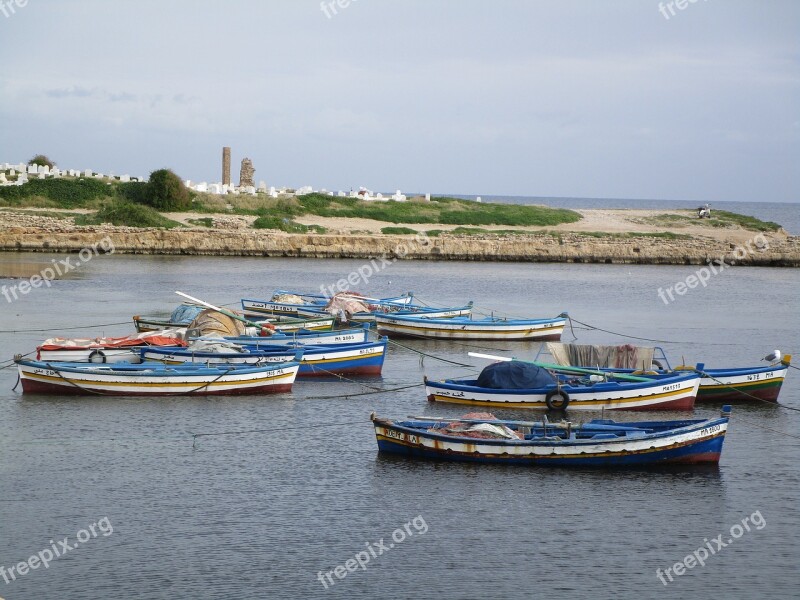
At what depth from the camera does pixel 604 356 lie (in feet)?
85.8

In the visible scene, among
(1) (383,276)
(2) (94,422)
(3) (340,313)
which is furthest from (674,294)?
(2) (94,422)

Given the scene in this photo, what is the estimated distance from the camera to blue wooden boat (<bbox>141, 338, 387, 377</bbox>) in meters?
27.3

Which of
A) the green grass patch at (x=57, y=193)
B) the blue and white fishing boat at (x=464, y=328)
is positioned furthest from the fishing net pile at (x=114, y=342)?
the green grass patch at (x=57, y=193)

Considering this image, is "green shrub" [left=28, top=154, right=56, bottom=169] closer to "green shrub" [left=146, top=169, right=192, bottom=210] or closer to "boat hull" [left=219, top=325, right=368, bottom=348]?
"green shrub" [left=146, top=169, right=192, bottom=210]

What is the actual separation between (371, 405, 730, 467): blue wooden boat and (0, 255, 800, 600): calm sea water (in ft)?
0.92

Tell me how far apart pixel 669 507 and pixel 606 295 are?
117 ft

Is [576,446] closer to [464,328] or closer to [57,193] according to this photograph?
[464,328]

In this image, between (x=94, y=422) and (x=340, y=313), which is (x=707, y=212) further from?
A: (x=94, y=422)

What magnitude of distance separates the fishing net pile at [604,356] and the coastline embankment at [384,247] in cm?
4384

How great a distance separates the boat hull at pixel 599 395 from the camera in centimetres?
2391

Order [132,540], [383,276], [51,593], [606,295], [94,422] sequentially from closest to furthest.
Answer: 1. [51,593]
2. [132,540]
3. [94,422]
4. [606,295]
5. [383,276]

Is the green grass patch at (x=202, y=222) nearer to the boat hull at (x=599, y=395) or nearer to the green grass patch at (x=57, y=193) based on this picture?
the green grass patch at (x=57, y=193)

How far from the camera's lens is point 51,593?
46.7 ft

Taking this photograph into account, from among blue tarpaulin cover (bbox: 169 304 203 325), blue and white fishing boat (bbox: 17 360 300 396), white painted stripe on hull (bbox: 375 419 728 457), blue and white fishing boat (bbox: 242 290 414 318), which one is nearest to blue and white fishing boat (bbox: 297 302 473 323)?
blue and white fishing boat (bbox: 242 290 414 318)
